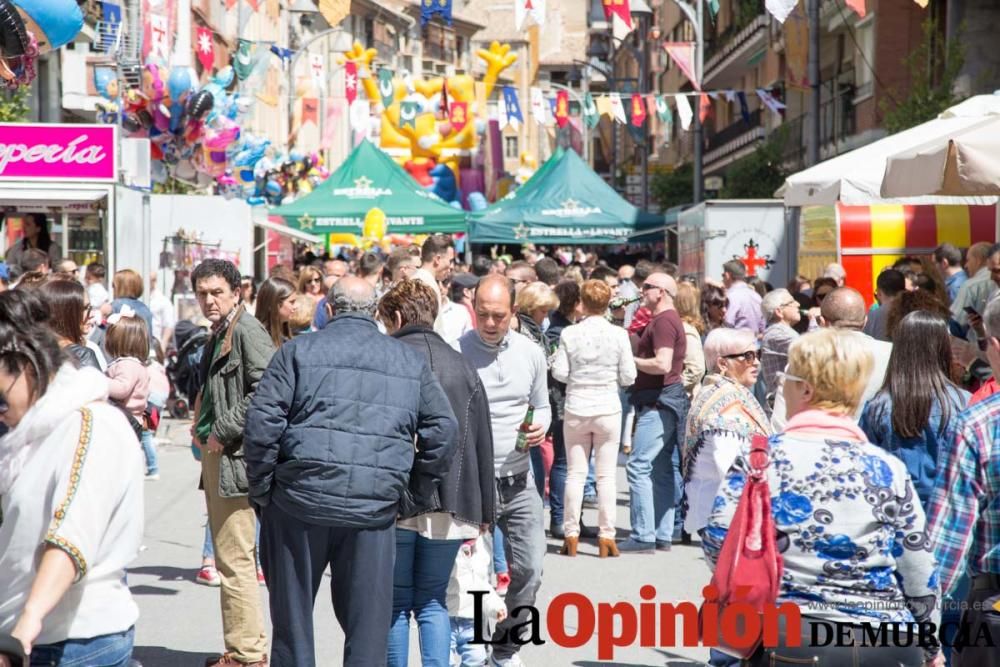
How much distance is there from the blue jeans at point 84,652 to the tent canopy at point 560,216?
20491 mm

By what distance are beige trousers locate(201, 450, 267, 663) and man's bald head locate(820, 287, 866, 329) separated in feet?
9.81

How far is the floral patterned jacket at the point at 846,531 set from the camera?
389 cm

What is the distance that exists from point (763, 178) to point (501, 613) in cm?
3101

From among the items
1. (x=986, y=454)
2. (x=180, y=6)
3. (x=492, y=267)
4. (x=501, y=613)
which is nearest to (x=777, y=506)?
(x=986, y=454)

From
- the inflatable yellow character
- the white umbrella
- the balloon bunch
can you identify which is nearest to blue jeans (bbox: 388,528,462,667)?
the white umbrella

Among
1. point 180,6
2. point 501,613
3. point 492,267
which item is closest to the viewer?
point 501,613

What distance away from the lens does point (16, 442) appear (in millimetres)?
3451

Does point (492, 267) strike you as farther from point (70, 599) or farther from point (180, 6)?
point (180, 6)

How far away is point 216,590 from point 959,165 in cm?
554

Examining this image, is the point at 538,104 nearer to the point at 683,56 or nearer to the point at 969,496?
the point at 683,56

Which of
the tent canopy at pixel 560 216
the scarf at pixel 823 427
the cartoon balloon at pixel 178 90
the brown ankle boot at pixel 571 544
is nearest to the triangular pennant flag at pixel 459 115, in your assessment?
the tent canopy at pixel 560 216

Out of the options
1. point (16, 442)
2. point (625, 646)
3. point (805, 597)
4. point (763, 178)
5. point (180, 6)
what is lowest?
point (625, 646)

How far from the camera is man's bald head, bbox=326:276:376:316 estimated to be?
5.41 m

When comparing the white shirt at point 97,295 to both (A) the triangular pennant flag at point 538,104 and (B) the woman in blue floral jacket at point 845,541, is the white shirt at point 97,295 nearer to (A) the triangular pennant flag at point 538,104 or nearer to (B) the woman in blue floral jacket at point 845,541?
(B) the woman in blue floral jacket at point 845,541
